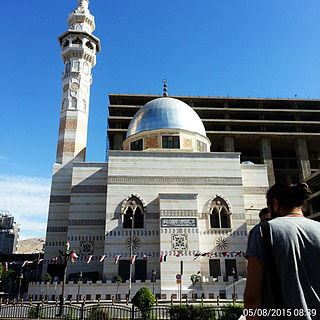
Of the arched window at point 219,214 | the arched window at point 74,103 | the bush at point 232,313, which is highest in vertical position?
the arched window at point 74,103

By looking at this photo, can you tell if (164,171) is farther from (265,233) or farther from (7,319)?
(265,233)

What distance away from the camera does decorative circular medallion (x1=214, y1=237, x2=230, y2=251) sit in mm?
22797

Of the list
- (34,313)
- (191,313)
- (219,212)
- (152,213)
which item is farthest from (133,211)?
(191,313)

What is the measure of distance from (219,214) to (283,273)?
22363 mm

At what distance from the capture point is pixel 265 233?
2.21 m

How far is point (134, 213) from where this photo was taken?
23.4 m

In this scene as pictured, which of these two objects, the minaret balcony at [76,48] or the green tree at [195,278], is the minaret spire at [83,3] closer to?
the minaret balcony at [76,48]

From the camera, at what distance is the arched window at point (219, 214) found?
77.7 feet

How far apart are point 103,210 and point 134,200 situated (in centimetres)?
347

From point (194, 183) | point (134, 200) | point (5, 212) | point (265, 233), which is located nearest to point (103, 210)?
point (134, 200)

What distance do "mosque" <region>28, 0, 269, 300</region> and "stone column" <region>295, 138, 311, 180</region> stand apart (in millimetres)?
18918

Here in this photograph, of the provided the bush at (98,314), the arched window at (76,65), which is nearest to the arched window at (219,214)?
the bush at (98,314)

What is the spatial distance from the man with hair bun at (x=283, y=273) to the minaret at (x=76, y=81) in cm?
2870

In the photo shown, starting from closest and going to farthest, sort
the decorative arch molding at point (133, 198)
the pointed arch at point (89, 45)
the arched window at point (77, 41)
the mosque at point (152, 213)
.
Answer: the mosque at point (152, 213), the decorative arch molding at point (133, 198), the arched window at point (77, 41), the pointed arch at point (89, 45)
